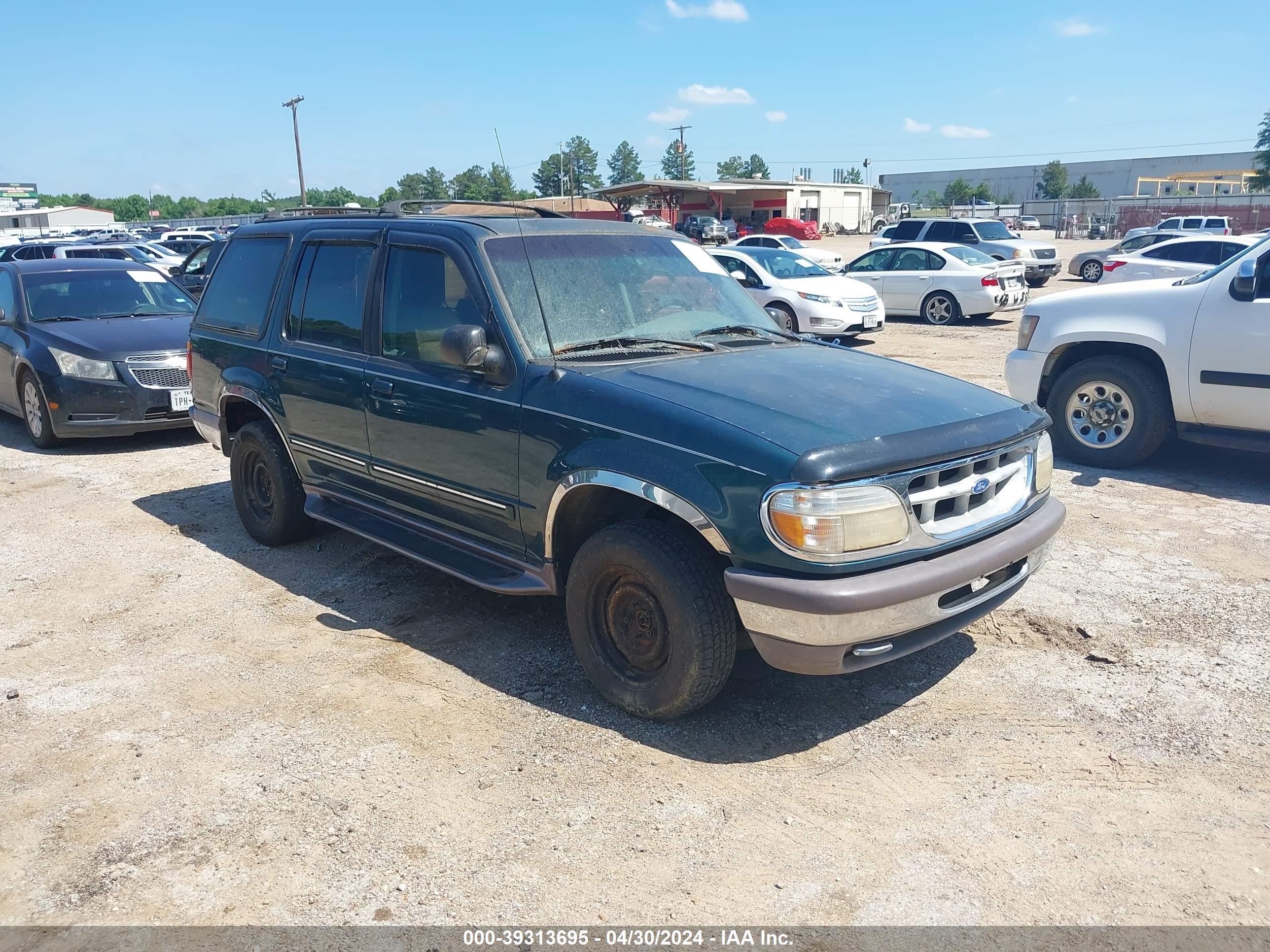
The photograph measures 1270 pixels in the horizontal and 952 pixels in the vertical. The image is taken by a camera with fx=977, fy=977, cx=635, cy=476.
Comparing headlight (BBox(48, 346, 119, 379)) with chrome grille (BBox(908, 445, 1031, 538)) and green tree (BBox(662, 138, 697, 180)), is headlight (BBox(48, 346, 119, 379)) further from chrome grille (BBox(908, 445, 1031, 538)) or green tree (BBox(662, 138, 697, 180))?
green tree (BBox(662, 138, 697, 180))

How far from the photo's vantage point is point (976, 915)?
9.11 feet

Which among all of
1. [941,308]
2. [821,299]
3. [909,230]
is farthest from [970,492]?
[909,230]

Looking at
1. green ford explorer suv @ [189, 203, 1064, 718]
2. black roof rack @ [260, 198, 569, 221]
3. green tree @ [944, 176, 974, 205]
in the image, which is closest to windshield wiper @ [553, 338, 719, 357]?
green ford explorer suv @ [189, 203, 1064, 718]

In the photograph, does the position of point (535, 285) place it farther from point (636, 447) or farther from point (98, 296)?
point (98, 296)

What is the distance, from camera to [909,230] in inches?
979

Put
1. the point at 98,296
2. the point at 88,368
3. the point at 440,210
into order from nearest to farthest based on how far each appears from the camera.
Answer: the point at 440,210 < the point at 88,368 < the point at 98,296

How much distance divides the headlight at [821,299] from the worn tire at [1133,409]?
7.64 metres

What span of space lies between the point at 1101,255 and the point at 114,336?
25851mm

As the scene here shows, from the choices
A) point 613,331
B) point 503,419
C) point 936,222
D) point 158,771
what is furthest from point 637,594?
point 936,222

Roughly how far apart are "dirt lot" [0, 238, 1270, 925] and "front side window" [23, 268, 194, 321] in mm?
4913

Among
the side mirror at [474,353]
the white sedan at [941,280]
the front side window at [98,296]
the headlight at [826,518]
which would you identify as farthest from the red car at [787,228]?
the headlight at [826,518]

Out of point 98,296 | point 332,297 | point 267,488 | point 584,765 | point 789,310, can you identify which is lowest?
point 584,765

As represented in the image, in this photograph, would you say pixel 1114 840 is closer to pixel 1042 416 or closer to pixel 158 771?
pixel 1042 416

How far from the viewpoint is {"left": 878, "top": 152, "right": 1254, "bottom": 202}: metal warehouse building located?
108 m
